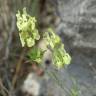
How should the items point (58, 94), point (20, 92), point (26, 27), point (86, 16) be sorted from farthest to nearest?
1. point (20, 92)
2. point (58, 94)
3. point (86, 16)
4. point (26, 27)

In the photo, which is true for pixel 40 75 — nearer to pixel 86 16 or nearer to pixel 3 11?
pixel 3 11

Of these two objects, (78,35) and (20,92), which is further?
(20,92)

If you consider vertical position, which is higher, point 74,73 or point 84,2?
point 84,2

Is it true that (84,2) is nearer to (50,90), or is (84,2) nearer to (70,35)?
(70,35)

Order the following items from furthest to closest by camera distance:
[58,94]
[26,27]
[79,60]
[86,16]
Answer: [58,94]
[79,60]
[86,16]
[26,27]

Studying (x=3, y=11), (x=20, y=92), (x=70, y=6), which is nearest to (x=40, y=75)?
(x=20, y=92)

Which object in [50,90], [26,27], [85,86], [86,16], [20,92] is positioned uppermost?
[26,27]

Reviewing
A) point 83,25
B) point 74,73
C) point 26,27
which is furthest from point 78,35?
point 26,27

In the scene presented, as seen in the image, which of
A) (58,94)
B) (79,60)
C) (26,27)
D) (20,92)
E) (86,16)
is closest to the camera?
(26,27)

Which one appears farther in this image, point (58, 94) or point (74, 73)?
point (58, 94)
